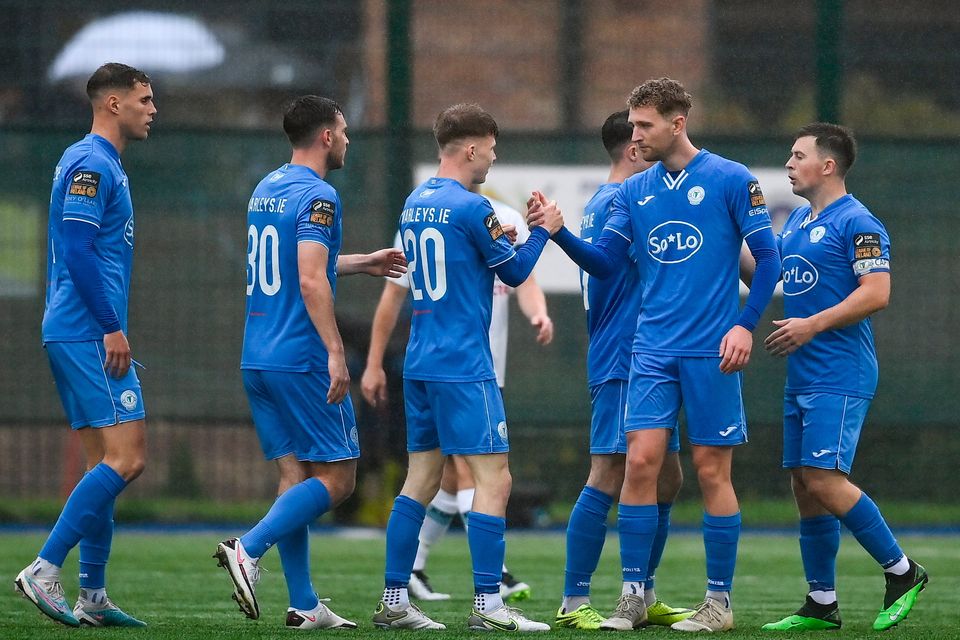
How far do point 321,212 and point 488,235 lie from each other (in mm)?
648

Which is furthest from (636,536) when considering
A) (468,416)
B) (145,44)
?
(145,44)

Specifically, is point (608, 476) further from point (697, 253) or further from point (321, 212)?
point (321, 212)

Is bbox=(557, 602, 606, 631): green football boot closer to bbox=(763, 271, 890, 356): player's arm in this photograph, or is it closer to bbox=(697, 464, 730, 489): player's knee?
bbox=(697, 464, 730, 489): player's knee

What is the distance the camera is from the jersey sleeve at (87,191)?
591 cm

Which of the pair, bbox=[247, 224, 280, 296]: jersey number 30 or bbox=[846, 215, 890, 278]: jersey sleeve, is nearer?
bbox=[247, 224, 280, 296]: jersey number 30

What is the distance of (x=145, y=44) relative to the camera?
11047mm

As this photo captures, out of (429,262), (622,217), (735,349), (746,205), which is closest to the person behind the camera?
(735,349)

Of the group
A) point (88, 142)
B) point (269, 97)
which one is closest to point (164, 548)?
point (269, 97)

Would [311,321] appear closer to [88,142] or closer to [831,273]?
[88,142]

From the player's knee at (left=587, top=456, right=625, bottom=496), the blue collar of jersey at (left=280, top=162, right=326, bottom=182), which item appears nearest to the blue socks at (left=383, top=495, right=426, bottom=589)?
the player's knee at (left=587, top=456, right=625, bottom=496)

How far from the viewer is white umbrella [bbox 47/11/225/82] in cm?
1098

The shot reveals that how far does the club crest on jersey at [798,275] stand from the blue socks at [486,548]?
1574mm

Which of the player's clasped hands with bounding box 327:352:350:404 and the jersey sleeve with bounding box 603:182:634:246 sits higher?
the jersey sleeve with bounding box 603:182:634:246

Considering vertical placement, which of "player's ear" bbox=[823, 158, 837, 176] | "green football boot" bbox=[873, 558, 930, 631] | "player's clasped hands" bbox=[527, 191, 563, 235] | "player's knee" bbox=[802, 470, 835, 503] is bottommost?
"green football boot" bbox=[873, 558, 930, 631]
